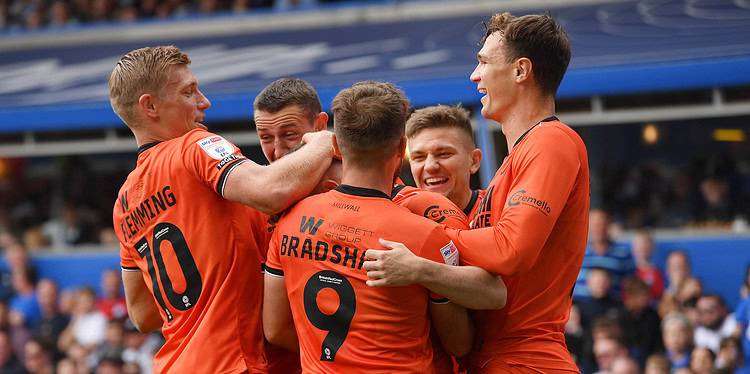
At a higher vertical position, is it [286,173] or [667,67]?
[286,173]

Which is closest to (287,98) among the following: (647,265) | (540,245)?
(540,245)

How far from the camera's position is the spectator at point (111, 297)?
1150 cm

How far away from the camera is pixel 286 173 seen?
4020 millimetres

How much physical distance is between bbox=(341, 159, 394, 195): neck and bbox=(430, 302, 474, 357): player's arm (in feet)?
1.44

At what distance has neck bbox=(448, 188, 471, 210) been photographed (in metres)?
4.85

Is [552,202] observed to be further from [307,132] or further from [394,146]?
[307,132]

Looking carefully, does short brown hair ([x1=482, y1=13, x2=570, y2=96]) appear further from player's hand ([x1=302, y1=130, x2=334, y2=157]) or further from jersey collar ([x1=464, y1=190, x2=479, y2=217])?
jersey collar ([x1=464, y1=190, x2=479, y2=217])

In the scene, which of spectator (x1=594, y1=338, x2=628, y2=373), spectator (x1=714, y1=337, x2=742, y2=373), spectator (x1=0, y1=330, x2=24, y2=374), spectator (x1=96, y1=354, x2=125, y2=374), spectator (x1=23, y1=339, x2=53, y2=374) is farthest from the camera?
spectator (x1=0, y1=330, x2=24, y2=374)

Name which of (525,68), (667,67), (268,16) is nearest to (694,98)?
(667,67)

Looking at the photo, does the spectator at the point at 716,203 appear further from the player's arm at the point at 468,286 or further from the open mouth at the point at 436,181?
the player's arm at the point at 468,286

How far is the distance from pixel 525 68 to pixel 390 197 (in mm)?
679

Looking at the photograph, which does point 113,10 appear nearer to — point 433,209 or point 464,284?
point 433,209

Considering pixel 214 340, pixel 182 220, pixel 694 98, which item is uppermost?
pixel 182 220

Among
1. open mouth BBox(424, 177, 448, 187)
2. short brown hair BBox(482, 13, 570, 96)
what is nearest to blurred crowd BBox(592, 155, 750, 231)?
open mouth BBox(424, 177, 448, 187)
